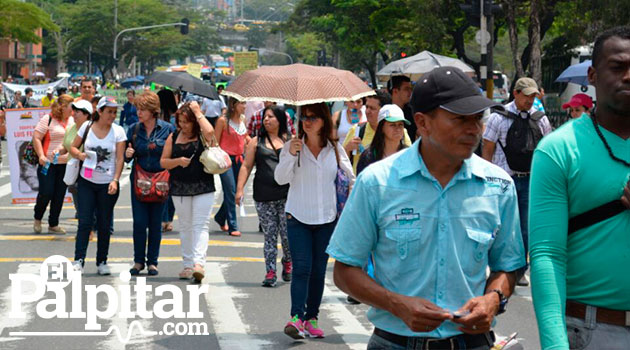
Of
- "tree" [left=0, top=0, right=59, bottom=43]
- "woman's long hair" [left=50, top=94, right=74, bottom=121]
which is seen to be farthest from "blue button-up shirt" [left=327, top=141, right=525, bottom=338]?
"tree" [left=0, top=0, right=59, bottom=43]

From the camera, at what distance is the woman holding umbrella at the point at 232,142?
14203 mm

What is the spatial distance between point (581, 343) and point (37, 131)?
1146 cm

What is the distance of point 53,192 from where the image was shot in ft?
46.7

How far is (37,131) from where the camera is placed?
14.1m

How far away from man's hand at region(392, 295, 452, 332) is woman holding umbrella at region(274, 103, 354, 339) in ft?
14.1

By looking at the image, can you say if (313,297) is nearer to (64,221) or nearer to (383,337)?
(383,337)

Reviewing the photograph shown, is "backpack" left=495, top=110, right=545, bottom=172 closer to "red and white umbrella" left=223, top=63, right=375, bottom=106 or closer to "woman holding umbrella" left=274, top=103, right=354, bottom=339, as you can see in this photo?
"red and white umbrella" left=223, top=63, right=375, bottom=106

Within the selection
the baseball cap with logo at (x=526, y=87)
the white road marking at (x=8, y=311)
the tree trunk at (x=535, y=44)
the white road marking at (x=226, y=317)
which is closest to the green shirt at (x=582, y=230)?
the white road marking at (x=226, y=317)

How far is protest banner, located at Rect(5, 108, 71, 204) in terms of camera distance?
52.3ft

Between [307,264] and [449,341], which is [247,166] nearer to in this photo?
[307,264]

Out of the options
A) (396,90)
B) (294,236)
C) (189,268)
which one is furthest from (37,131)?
(294,236)

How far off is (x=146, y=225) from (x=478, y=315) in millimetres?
7523

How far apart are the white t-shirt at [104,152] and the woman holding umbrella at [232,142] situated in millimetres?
3113

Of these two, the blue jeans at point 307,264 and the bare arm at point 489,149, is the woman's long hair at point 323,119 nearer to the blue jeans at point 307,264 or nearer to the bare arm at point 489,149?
the blue jeans at point 307,264
